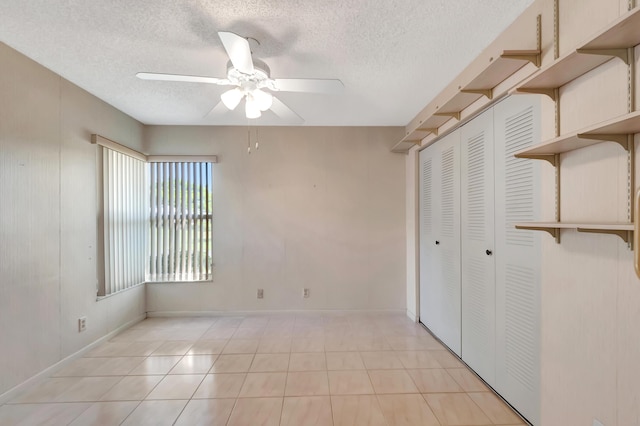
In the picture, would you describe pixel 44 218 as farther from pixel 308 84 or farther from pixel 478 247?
pixel 478 247

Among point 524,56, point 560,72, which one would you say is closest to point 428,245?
point 524,56

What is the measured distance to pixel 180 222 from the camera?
3891 millimetres

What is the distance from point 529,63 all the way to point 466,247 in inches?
57.7

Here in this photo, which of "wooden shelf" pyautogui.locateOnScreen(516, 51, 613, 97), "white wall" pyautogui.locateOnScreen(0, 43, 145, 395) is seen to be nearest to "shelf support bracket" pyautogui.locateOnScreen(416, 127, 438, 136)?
"wooden shelf" pyautogui.locateOnScreen(516, 51, 613, 97)

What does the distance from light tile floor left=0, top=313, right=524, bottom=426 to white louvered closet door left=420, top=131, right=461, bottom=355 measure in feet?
0.88

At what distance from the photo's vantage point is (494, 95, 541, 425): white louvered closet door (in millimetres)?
1793

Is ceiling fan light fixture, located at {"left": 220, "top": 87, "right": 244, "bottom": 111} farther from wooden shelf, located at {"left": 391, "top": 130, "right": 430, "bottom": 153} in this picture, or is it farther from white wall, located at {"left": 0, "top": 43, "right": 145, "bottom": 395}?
→ wooden shelf, located at {"left": 391, "top": 130, "right": 430, "bottom": 153}

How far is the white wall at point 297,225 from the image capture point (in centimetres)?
395

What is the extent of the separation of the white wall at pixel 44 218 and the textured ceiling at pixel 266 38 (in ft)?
0.83

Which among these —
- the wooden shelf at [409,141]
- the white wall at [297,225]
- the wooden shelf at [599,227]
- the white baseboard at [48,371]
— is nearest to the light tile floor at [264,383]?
the white baseboard at [48,371]

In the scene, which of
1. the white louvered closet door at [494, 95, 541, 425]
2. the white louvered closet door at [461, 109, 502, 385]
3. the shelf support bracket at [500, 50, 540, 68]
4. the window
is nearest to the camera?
the shelf support bracket at [500, 50, 540, 68]

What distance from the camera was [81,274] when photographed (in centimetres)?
279

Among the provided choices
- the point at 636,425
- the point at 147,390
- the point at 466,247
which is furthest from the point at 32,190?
the point at 636,425

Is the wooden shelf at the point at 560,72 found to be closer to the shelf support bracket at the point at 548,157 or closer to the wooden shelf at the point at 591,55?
the wooden shelf at the point at 591,55
